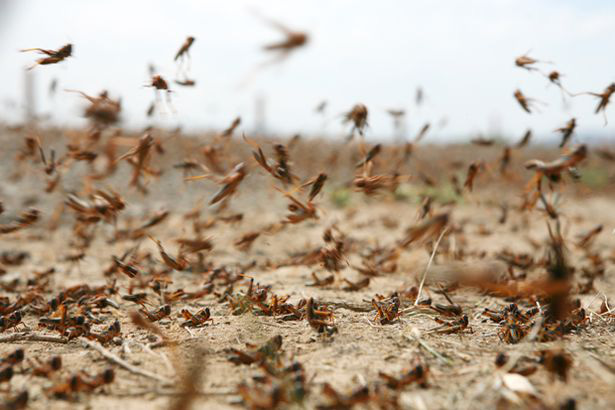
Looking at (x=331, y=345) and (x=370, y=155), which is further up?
(x=370, y=155)

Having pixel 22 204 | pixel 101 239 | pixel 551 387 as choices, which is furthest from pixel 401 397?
pixel 22 204

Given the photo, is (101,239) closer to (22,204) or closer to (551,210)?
(22,204)

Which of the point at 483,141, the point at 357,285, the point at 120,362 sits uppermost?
the point at 483,141

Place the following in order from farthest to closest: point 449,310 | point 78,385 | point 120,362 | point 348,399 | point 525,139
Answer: point 525,139
point 449,310
point 120,362
point 78,385
point 348,399

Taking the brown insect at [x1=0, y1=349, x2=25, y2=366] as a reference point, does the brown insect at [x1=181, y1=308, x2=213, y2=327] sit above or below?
below

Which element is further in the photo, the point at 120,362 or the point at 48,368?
the point at 120,362

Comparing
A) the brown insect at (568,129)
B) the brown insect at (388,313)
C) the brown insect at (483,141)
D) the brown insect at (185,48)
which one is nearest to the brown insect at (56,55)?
the brown insect at (185,48)

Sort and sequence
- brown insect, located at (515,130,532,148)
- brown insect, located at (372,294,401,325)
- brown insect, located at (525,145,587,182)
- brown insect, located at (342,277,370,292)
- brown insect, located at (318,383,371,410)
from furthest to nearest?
brown insect, located at (515,130,532,148)
brown insect, located at (342,277,370,292)
brown insect, located at (372,294,401,325)
brown insect, located at (525,145,587,182)
brown insect, located at (318,383,371,410)

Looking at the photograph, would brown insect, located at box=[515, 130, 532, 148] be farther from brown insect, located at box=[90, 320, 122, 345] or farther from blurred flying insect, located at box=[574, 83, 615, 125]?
brown insect, located at box=[90, 320, 122, 345]

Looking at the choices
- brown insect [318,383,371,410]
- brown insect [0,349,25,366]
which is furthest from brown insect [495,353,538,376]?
brown insect [0,349,25,366]

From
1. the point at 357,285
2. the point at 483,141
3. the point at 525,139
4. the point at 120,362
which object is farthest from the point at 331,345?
the point at 483,141

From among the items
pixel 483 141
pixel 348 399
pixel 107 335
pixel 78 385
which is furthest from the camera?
pixel 483 141

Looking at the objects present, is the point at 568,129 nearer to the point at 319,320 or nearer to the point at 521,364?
the point at 521,364
